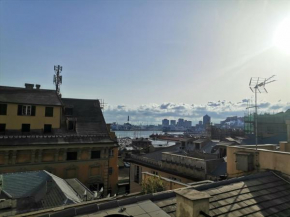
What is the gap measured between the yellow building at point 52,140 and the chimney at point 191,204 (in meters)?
23.1

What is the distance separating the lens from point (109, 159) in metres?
29.5

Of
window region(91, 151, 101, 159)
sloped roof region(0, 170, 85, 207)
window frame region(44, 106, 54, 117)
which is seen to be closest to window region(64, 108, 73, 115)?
window frame region(44, 106, 54, 117)

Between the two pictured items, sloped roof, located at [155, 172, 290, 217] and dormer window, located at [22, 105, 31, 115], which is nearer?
sloped roof, located at [155, 172, 290, 217]

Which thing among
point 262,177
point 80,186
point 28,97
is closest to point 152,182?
point 262,177

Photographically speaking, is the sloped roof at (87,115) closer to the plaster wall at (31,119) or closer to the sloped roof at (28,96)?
the sloped roof at (28,96)

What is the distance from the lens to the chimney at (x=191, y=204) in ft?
19.8

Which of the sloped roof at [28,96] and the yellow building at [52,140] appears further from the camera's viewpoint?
the sloped roof at [28,96]

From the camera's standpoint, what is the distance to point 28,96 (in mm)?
27969

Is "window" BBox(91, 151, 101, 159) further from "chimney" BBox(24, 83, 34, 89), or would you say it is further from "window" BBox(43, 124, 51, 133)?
"chimney" BBox(24, 83, 34, 89)

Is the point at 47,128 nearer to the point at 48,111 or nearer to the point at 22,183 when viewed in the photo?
the point at 48,111

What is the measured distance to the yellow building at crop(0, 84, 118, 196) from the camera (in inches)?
961

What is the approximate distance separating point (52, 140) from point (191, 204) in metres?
24.3

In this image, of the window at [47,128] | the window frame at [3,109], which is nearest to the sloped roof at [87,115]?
the window at [47,128]

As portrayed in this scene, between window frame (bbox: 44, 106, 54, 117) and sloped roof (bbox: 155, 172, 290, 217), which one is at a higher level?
window frame (bbox: 44, 106, 54, 117)
